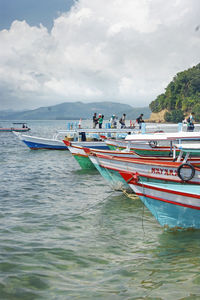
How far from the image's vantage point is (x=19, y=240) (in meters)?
8.47

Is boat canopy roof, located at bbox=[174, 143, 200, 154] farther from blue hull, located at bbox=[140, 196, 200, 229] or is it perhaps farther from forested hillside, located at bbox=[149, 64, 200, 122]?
forested hillside, located at bbox=[149, 64, 200, 122]

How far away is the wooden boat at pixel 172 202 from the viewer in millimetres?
7996

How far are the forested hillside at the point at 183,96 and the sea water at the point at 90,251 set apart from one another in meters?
121

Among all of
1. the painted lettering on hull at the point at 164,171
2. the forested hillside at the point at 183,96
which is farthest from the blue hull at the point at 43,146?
the forested hillside at the point at 183,96

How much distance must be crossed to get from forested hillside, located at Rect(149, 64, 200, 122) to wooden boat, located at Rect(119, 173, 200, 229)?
12250 cm

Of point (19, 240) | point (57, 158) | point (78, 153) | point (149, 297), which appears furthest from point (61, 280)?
point (57, 158)

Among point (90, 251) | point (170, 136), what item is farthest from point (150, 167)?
point (90, 251)

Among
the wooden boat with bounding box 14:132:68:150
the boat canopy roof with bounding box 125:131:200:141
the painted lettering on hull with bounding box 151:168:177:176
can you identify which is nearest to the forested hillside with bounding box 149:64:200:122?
the wooden boat with bounding box 14:132:68:150

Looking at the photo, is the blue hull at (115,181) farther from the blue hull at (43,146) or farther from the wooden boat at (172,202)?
the blue hull at (43,146)

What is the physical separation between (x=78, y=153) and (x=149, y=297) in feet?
47.3

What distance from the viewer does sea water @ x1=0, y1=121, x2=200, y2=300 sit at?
600cm

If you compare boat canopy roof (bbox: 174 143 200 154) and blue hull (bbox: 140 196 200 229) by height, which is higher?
boat canopy roof (bbox: 174 143 200 154)

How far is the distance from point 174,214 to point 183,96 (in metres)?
137

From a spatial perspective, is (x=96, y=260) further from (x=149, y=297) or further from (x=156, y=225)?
(x=156, y=225)
